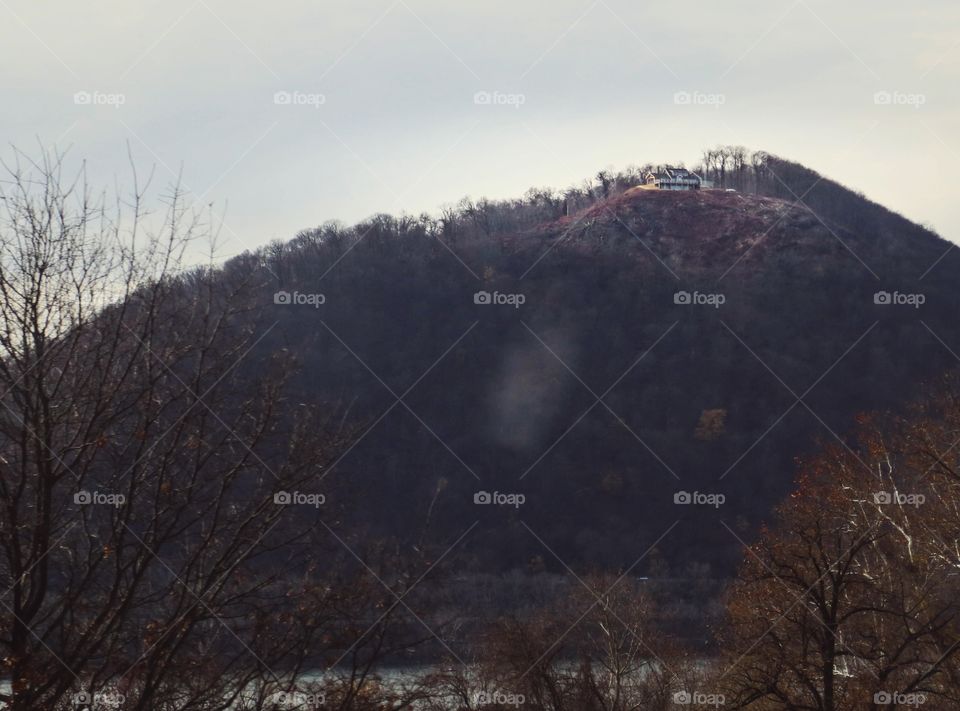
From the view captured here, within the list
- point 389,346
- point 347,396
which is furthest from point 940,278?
point 347,396

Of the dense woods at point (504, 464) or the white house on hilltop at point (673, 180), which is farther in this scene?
the white house on hilltop at point (673, 180)

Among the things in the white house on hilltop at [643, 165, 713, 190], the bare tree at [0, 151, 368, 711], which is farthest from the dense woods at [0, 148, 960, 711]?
the white house on hilltop at [643, 165, 713, 190]

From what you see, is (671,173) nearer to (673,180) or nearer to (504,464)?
(673,180)

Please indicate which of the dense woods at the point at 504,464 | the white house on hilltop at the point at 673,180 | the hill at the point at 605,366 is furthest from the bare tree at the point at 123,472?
the white house on hilltop at the point at 673,180

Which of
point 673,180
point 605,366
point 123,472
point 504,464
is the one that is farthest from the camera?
point 673,180

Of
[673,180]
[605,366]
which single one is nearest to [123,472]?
[605,366]

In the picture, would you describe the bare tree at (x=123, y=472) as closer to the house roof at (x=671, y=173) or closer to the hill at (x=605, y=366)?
the hill at (x=605, y=366)

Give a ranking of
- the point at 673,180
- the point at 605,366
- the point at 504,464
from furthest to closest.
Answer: the point at 673,180, the point at 605,366, the point at 504,464

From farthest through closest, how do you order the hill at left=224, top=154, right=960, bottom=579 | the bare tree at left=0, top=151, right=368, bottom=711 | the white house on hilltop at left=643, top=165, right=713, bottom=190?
1. the white house on hilltop at left=643, top=165, right=713, bottom=190
2. the hill at left=224, top=154, right=960, bottom=579
3. the bare tree at left=0, top=151, right=368, bottom=711

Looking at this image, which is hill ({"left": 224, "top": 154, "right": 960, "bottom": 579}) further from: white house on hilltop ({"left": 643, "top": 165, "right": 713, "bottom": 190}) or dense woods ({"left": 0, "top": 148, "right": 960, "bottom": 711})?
white house on hilltop ({"left": 643, "top": 165, "right": 713, "bottom": 190})
